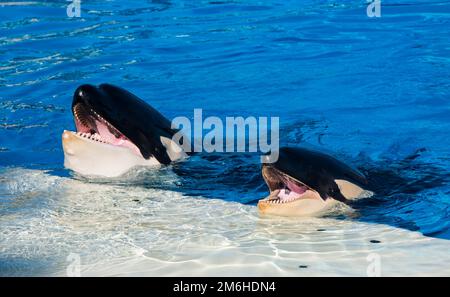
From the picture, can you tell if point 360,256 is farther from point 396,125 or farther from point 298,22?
point 298,22

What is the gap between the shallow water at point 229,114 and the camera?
501 centimetres

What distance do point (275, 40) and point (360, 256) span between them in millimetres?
7497

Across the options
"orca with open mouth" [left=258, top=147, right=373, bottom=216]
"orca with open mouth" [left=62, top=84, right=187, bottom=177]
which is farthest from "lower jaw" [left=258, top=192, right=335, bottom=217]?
"orca with open mouth" [left=62, top=84, right=187, bottom=177]

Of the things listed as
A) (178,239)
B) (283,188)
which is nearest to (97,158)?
(283,188)

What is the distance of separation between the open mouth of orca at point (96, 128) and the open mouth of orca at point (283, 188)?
118cm

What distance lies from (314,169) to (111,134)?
1603 mm

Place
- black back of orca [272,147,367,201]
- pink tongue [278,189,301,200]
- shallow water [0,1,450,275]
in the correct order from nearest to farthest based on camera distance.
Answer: shallow water [0,1,450,275] < black back of orca [272,147,367,201] < pink tongue [278,189,301,200]

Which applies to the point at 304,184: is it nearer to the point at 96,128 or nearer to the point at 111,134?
the point at 111,134

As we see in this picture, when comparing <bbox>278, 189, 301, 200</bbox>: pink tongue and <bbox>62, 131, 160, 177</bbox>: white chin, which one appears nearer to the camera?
<bbox>278, 189, 301, 200</bbox>: pink tongue

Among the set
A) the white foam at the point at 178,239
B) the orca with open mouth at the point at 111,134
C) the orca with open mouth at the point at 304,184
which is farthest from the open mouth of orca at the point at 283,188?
the orca with open mouth at the point at 111,134

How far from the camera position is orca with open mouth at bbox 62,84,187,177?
6516 millimetres

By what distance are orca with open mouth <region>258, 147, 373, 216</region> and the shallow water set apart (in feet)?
0.39

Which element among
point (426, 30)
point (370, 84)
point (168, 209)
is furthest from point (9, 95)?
point (426, 30)

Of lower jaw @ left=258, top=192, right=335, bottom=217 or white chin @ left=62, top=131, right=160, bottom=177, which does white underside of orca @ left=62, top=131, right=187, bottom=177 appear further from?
lower jaw @ left=258, top=192, right=335, bottom=217
